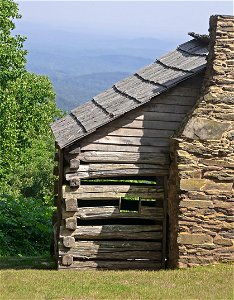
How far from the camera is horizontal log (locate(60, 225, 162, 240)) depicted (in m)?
13.7

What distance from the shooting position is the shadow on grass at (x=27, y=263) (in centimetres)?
1461

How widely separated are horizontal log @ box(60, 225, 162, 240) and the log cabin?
0.07 feet

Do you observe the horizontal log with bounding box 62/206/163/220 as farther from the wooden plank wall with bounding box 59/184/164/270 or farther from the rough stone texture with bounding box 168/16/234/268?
the rough stone texture with bounding box 168/16/234/268

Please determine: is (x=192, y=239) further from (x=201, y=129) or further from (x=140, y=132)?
(x=140, y=132)

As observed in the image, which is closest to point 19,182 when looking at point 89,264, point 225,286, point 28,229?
point 28,229

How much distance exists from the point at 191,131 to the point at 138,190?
71.6 inches

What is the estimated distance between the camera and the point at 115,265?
1391 cm

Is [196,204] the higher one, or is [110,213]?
[196,204]

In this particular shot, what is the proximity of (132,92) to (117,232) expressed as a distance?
3.10 metres

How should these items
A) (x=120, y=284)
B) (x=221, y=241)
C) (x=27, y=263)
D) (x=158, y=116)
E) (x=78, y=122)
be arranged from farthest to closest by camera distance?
1. (x=27, y=263)
2. (x=78, y=122)
3. (x=158, y=116)
4. (x=221, y=241)
5. (x=120, y=284)

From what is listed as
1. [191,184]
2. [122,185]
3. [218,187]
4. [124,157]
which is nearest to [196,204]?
[191,184]

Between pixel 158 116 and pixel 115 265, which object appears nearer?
pixel 158 116

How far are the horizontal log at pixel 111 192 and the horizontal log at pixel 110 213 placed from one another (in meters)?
0.26

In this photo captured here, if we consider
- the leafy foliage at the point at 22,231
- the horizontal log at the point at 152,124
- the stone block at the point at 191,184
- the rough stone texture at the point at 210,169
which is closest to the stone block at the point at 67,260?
the rough stone texture at the point at 210,169
